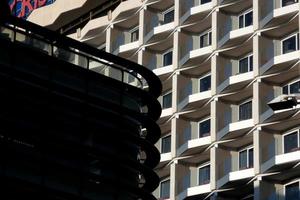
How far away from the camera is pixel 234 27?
8606 centimetres

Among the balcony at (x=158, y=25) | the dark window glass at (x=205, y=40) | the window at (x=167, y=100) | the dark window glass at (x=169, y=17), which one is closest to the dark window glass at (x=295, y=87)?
the dark window glass at (x=205, y=40)

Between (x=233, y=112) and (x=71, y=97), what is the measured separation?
3110cm

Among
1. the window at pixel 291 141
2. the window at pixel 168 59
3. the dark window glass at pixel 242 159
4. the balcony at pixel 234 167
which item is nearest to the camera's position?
the window at pixel 291 141

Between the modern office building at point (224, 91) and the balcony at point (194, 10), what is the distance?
7cm

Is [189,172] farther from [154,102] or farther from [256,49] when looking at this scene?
[154,102]

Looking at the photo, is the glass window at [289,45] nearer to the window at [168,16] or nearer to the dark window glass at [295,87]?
the dark window glass at [295,87]

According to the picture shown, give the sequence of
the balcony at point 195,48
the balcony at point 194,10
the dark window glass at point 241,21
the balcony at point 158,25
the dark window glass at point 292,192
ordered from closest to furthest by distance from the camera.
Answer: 1. the dark window glass at point 292,192
2. the dark window glass at point 241,21
3. the balcony at point 195,48
4. the balcony at point 194,10
5. the balcony at point 158,25

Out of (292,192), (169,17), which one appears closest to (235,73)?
(169,17)

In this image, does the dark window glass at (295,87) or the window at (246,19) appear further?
the window at (246,19)

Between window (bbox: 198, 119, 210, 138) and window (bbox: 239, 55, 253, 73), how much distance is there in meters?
4.13

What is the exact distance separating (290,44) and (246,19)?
5006mm

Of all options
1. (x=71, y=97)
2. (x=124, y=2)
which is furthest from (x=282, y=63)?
(x=71, y=97)

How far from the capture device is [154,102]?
57562mm

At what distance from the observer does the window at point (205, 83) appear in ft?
285
